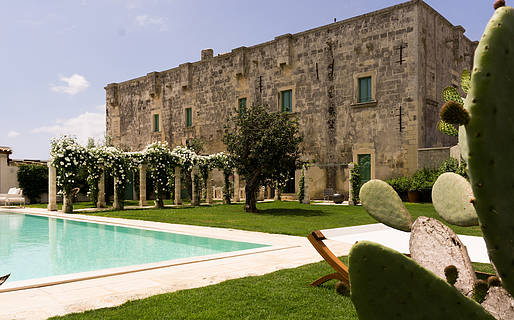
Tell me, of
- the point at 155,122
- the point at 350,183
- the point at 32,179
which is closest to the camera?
the point at 350,183

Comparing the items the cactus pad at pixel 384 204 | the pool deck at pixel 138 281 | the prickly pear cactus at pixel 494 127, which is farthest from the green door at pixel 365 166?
the prickly pear cactus at pixel 494 127

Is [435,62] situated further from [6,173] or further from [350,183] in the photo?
[6,173]

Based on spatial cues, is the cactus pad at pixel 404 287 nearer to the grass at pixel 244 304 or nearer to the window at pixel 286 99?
the grass at pixel 244 304

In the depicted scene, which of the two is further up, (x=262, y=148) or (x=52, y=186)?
(x=262, y=148)

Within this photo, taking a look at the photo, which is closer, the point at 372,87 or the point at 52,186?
the point at 52,186

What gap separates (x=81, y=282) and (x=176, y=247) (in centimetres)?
346

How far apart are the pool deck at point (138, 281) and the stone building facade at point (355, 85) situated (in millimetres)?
12160

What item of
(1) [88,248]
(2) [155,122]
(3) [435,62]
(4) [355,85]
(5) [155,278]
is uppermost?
(3) [435,62]

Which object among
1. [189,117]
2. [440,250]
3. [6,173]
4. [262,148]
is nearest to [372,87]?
[262,148]

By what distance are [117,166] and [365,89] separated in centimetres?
1215

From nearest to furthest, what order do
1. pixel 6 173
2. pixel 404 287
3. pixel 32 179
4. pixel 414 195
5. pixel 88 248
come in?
pixel 404 287 → pixel 88 248 → pixel 414 195 → pixel 32 179 → pixel 6 173

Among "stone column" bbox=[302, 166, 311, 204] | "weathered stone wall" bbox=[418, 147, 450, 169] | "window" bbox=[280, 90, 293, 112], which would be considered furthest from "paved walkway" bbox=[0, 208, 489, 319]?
"window" bbox=[280, 90, 293, 112]

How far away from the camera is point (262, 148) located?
1525 centimetres

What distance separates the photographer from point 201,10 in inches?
444
